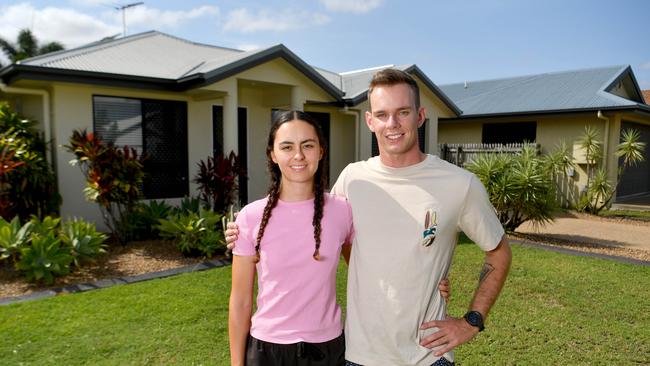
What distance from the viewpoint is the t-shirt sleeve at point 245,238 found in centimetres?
188

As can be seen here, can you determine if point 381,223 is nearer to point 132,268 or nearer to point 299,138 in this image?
point 299,138

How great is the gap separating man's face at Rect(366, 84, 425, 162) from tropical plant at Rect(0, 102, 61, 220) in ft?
20.8

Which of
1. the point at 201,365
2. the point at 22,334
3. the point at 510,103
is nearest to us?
the point at 201,365

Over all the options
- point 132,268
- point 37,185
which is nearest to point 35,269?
point 132,268

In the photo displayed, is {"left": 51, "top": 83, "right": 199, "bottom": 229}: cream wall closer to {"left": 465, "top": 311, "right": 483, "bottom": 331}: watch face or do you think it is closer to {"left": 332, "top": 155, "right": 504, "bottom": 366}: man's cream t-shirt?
{"left": 332, "top": 155, "right": 504, "bottom": 366}: man's cream t-shirt

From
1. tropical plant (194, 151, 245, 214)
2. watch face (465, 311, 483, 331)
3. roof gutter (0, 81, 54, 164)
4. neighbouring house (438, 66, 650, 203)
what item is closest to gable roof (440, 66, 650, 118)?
neighbouring house (438, 66, 650, 203)

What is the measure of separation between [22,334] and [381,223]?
151 inches

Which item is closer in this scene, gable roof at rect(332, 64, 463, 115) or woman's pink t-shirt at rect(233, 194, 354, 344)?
woman's pink t-shirt at rect(233, 194, 354, 344)

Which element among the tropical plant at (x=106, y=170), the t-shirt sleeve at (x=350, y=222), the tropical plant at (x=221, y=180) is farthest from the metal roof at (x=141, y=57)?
the t-shirt sleeve at (x=350, y=222)

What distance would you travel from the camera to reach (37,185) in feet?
24.3

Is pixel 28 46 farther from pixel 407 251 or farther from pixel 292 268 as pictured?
pixel 407 251

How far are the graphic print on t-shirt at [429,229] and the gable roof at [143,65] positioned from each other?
7.13m

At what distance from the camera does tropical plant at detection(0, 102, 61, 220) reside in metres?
6.71

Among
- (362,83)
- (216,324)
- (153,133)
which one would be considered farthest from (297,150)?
(362,83)
